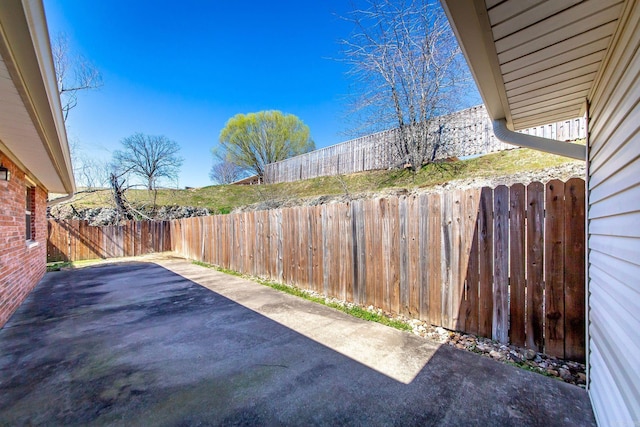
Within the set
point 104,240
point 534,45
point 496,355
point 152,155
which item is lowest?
point 496,355

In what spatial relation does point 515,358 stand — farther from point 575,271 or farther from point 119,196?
point 119,196

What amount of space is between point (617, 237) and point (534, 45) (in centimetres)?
115

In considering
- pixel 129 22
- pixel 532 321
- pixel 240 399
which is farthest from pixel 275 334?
pixel 129 22

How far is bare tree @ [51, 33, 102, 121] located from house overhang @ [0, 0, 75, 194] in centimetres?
942

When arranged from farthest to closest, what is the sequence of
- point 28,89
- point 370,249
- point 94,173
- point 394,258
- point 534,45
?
point 94,173, point 370,249, point 394,258, point 28,89, point 534,45

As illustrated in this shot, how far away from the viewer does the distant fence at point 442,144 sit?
688cm

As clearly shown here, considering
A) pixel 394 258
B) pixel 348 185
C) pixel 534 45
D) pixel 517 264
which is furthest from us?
pixel 348 185

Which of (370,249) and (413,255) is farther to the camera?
(370,249)

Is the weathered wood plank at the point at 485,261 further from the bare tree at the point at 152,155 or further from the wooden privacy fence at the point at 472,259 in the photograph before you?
the bare tree at the point at 152,155

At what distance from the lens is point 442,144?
28.7 feet

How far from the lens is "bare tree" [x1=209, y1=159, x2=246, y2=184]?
2709 centimetres

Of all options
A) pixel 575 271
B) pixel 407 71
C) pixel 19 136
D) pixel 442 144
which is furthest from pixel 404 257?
pixel 407 71

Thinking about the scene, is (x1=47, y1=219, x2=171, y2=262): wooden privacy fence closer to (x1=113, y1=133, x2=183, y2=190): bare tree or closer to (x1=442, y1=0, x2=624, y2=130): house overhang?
(x1=113, y1=133, x2=183, y2=190): bare tree

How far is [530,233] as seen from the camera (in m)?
2.46
